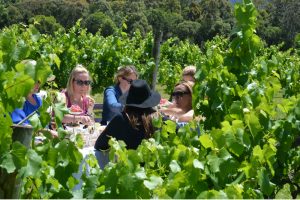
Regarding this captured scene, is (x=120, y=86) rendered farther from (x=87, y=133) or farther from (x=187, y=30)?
(x=187, y=30)

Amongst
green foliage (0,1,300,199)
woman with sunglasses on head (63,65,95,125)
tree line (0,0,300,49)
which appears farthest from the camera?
tree line (0,0,300,49)

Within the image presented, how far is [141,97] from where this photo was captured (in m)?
3.88

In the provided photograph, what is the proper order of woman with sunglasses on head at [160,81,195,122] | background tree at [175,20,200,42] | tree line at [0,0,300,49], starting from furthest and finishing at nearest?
background tree at [175,20,200,42] < tree line at [0,0,300,49] < woman with sunglasses on head at [160,81,195,122]

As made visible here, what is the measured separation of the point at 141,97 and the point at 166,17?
7077cm

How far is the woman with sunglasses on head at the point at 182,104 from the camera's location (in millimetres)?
4469

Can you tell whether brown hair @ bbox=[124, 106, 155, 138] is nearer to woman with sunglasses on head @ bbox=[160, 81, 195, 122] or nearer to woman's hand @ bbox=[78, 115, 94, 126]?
woman with sunglasses on head @ bbox=[160, 81, 195, 122]

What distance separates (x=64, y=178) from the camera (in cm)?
216

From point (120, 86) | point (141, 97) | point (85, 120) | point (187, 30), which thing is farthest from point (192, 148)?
point (187, 30)

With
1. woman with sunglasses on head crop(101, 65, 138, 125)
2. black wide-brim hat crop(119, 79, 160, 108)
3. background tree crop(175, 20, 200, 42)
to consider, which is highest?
black wide-brim hat crop(119, 79, 160, 108)

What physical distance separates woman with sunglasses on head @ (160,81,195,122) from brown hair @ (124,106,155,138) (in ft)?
2.30

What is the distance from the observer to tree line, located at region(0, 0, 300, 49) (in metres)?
61.8

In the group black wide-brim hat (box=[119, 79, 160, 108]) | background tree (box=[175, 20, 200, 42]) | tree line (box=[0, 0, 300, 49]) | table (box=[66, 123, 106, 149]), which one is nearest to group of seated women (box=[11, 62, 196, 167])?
black wide-brim hat (box=[119, 79, 160, 108])

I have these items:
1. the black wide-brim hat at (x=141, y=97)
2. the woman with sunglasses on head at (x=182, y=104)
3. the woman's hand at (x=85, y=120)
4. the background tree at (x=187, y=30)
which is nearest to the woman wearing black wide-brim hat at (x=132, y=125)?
the black wide-brim hat at (x=141, y=97)

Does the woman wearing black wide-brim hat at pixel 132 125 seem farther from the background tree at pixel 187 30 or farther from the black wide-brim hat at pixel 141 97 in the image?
the background tree at pixel 187 30
